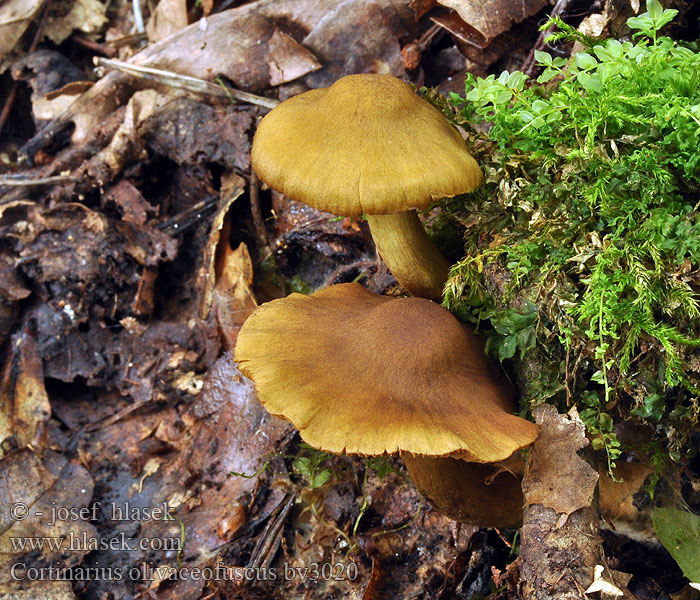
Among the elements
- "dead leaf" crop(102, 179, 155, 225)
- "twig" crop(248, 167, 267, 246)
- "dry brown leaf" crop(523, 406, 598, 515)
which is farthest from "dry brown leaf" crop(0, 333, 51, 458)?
"dry brown leaf" crop(523, 406, 598, 515)

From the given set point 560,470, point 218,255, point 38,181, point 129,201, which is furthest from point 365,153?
point 38,181

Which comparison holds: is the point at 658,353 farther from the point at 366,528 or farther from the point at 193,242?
the point at 193,242

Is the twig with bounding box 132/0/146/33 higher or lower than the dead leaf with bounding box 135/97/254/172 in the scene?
higher

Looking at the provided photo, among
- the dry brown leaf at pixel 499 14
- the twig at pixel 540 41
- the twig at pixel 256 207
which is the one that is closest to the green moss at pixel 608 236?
the twig at pixel 540 41

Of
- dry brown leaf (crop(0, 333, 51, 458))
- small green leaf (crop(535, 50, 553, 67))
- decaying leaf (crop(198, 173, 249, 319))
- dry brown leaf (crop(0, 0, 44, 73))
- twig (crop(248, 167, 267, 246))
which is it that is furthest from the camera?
dry brown leaf (crop(0, 0, 44, 73))

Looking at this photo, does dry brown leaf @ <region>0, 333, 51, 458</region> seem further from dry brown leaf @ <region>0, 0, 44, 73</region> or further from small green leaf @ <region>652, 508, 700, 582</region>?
small green leaf @ <region>652, 508, 700, 582</region>

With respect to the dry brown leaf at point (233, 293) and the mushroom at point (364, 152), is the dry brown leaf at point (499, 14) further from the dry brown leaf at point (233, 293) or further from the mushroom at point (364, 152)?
the dry brown leaf at point (233, 293)

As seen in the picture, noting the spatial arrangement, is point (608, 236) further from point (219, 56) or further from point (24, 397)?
point (24, 397)
